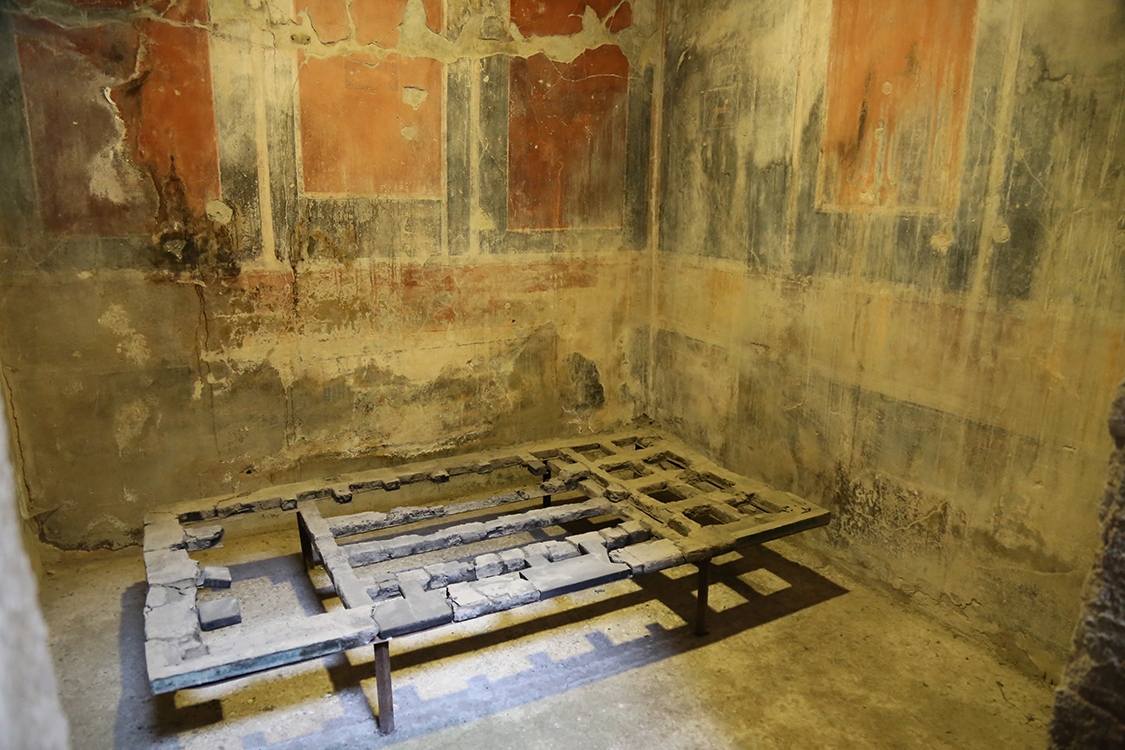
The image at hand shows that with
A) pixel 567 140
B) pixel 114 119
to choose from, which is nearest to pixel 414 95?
pixel 567 140

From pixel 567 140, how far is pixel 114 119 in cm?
206

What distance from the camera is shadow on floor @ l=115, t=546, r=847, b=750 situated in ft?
7.30

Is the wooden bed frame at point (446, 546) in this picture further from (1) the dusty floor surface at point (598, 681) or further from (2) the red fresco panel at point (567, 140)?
(2) the red fresco panel at point (567, 140)

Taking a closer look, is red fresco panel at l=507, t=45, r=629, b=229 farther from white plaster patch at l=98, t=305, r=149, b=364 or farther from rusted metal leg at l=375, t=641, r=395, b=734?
rusted metal leg at l=375, t=641, r=395, b=734

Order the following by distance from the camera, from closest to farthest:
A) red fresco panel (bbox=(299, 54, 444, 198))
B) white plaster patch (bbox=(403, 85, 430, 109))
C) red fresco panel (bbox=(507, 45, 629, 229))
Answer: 1. red fresco panel (bbox=(299, 54, 444, 198))
2. white plaster patch (bbox=(403, 85, 430, 109))
3. red fresco panel (bbox=(507, 45, 629, 229))

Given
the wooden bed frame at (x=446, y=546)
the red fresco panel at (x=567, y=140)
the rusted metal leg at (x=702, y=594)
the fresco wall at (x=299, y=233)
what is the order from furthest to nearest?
the red fresco panel at (x=567, y=140)
the fresco wall at (x=299, y=233)
the rusted metal leg at (x=702, y=594)
the wooden bed frame at (x=446, y=546)

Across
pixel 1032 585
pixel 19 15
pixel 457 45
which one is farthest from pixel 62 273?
pixel 1032 585

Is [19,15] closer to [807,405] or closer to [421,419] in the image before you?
[421,419]

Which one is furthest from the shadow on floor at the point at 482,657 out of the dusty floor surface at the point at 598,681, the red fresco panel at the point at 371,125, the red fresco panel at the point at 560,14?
the red fresco panel at the point at 560,14

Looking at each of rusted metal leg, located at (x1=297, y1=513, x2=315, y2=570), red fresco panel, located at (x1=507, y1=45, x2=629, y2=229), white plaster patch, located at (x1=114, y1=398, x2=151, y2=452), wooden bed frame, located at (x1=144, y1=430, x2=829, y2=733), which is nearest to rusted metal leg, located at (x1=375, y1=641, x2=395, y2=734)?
Answer: wooden bed frame, located at (x1=144, y1=430, x2=829, y2=733)

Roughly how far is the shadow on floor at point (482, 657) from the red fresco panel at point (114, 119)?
1595mm

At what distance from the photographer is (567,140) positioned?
3807 millimetres

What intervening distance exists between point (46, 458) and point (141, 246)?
3.20 feet

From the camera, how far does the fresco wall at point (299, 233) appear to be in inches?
113
